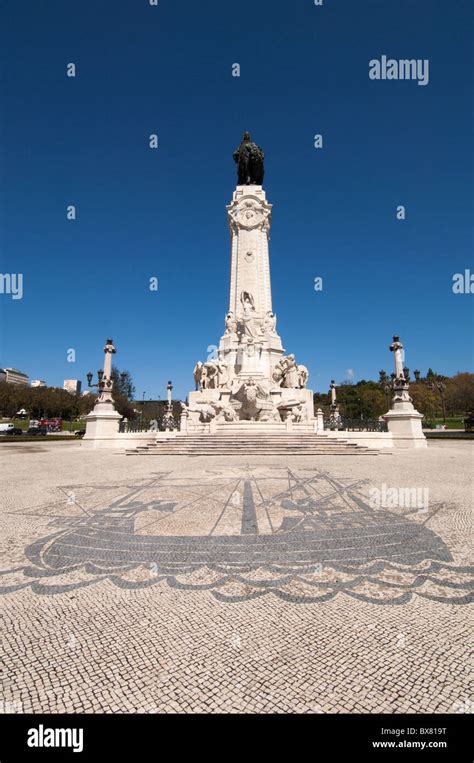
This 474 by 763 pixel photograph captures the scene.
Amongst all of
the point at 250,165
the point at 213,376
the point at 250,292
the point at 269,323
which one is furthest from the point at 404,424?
the point at 250,165

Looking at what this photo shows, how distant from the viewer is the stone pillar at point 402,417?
20578 mm

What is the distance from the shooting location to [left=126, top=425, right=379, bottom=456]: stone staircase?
1579cm

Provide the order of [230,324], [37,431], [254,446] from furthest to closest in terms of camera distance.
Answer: [37,431] → [230,324] → [254,446]

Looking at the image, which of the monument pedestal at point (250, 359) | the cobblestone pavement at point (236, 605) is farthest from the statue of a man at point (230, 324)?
the cobblestone pavement at point (236, 605)

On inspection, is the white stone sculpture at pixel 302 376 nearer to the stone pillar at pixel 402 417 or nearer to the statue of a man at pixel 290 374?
the statue of a man at pixel 290 374

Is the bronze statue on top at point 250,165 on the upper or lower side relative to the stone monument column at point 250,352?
upper

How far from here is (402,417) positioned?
21.4 m

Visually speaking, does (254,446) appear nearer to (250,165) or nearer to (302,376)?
(302,376)

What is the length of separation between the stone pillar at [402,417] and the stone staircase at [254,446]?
5190 millimetres

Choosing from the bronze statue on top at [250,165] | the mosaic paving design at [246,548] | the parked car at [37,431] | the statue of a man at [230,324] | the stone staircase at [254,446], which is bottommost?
the parked car at [37,431]

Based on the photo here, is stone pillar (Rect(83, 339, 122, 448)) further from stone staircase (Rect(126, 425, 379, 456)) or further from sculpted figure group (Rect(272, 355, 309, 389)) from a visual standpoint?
sculpted figure group (Rect(272, 355, 309, 389))

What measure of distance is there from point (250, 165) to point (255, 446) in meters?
32.5

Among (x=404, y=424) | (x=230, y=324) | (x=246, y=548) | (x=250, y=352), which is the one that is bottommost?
(x=246, y=548)
